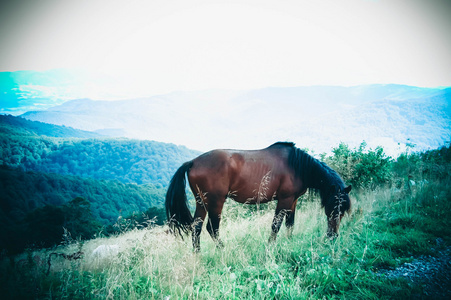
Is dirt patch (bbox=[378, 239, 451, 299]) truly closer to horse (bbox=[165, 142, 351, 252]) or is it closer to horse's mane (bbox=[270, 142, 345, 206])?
horse (bbox=[165, 142, 351, 252])

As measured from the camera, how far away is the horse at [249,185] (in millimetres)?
3668

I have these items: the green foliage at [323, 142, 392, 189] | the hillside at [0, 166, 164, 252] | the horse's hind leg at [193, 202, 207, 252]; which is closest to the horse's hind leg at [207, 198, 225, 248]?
the horse's hind leg at [193, 202, 207, 252]

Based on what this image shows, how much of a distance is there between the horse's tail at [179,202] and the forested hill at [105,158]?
72.2 m

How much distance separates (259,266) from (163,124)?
135 metres

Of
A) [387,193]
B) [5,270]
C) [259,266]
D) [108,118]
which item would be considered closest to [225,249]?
[259,266]

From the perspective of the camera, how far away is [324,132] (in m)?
49.2

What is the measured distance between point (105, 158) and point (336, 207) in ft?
325

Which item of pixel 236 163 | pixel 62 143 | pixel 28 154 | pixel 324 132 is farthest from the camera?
pixel 62 143

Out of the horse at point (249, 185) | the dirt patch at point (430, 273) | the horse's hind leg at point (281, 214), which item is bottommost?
the dirt patch at point (430, 273)

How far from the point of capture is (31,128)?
270 ft

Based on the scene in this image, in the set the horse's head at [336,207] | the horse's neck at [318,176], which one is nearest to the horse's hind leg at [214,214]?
the horse's neck at [318,176]

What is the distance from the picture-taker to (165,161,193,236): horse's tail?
387 cm

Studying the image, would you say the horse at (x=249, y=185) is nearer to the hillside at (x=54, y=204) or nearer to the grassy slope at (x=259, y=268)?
the grassy slope at (x=259, y=268)

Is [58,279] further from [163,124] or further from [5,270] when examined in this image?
[163,124]
